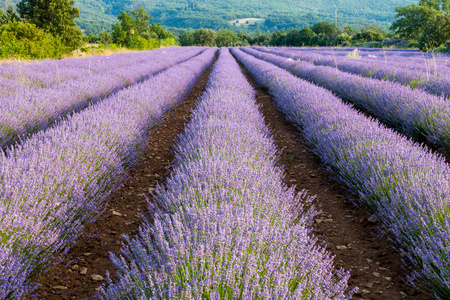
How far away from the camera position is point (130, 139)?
339 centimetres

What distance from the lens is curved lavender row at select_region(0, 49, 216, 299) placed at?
162 cm

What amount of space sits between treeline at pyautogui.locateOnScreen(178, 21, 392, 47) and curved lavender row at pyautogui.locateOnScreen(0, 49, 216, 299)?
2776 cm

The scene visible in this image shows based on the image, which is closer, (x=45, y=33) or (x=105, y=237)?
(x=105, y=237)

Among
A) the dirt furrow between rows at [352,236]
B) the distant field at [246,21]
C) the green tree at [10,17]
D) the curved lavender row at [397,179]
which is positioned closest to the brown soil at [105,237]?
the dirt furrow between rows at [352,236]

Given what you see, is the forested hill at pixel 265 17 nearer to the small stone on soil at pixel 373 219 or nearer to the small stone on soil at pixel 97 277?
the small stone on soil at pixel 97 277

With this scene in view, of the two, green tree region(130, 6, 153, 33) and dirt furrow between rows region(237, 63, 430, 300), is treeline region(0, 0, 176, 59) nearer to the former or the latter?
dirt furrow between rows region(237, 63, 430, 300)

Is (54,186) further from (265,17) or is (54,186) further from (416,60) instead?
(265,17)

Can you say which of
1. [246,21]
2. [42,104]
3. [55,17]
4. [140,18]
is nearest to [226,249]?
[42,104]

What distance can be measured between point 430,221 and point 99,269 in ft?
7.04

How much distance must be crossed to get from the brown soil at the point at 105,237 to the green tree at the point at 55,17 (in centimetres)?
1487

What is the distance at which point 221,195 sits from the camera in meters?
1.87

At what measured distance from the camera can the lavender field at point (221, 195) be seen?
4.41 feet

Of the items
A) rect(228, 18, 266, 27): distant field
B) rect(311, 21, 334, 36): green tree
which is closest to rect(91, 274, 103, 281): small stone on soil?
rect(311, 21, 334, 36): green tree

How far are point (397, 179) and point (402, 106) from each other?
8.15ft
